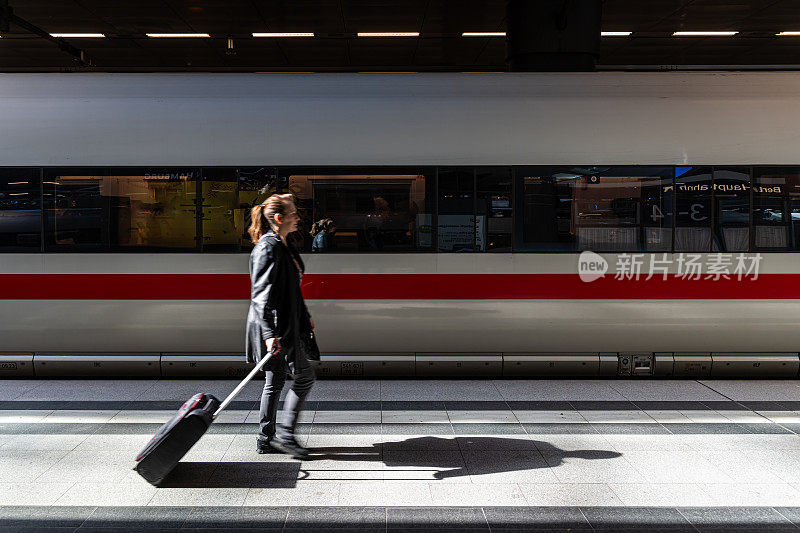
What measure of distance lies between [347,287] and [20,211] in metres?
3.83

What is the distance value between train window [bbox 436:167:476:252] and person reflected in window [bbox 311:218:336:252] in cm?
121

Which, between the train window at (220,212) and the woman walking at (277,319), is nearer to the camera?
the woman walking at (277,319)

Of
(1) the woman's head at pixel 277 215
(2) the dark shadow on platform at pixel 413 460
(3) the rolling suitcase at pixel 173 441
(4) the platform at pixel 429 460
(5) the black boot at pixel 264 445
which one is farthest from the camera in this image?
(5) the black boot at pixel 264 445

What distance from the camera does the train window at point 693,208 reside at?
7.20m

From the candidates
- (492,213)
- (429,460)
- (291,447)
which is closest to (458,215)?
(492,213)

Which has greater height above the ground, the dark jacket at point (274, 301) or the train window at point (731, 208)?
the train window at point (731, 208)

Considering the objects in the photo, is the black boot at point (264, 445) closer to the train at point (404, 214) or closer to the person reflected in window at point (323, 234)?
the train at point (404, 214)

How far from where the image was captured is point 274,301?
4.83 m

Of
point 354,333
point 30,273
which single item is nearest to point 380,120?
point 354,333
